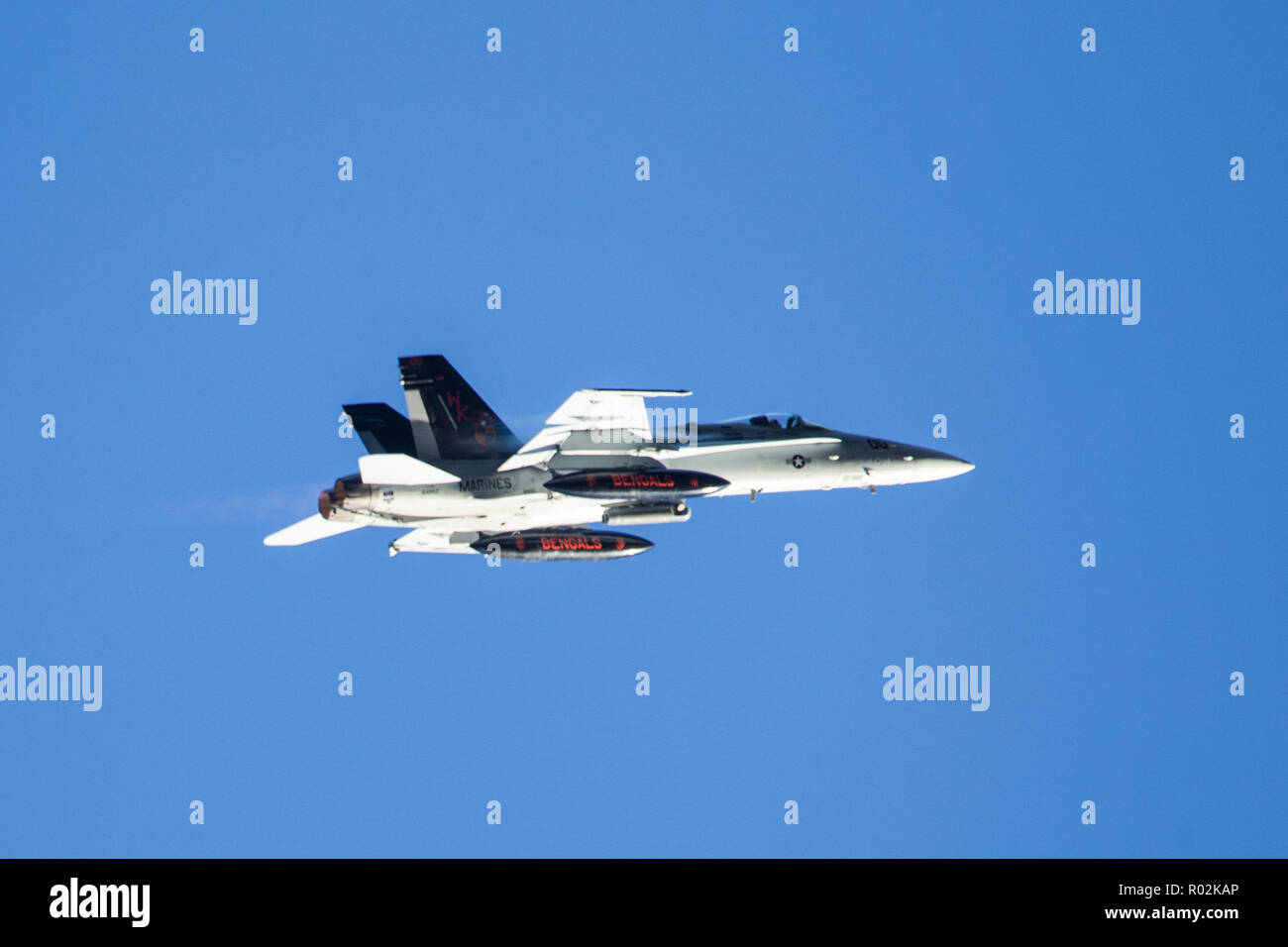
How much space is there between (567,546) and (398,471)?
471 cm

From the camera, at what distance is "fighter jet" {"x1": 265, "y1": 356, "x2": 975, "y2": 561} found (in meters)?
38.3

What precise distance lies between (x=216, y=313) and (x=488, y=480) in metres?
7.84

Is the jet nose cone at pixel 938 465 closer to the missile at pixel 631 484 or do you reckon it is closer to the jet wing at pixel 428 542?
the missile at pixel 631 484

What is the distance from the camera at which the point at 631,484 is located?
127 feet

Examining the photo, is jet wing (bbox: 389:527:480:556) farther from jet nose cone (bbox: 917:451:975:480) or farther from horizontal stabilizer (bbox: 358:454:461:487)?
jet nose cone (bbox: 917:451:975:480)

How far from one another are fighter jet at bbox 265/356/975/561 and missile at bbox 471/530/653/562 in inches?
0.9

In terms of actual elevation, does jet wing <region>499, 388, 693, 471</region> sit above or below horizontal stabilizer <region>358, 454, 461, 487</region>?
above

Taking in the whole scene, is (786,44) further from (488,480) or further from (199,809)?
(199,809)

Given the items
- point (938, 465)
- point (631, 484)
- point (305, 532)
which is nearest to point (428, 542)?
point (305, 532)

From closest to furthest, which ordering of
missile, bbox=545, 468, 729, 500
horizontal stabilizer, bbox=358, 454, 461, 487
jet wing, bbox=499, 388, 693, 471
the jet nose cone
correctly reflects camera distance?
jet wing, bbox=499, 388, 693, 471, horizontal stabilizer, bbox=358, 454, 461, 487, missile, bbox=545, 468, 729, 500, the jet nose cone

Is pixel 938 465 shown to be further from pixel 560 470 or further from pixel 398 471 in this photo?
pixel 398 471

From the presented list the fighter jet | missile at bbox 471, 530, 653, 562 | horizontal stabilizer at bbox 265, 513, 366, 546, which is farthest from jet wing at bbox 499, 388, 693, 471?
horizontal stabilizer at bbox 265, 513, 366, 546

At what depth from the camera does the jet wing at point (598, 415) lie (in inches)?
1447

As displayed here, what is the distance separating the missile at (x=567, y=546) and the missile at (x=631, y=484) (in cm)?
227
